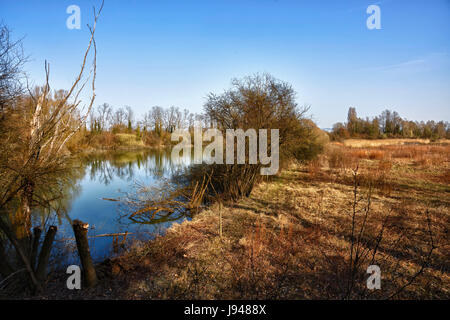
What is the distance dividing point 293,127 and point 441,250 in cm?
747

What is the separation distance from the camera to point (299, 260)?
4.89 meters

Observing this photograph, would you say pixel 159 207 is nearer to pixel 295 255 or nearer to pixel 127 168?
pixel 295 255

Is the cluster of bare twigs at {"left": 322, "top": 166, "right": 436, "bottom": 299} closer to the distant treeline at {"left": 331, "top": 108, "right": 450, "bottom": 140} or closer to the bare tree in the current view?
the bare tree

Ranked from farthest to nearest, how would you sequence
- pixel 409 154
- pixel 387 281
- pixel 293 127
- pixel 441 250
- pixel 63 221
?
pixel 409 154
pixel 293 127
pixel 63 221
pixel 441 250
pixel 387 281

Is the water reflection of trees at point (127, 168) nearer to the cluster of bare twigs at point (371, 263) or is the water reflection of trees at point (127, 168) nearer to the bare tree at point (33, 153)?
the bare tree at point (33, 153)

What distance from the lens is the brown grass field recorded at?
3879 millimetres

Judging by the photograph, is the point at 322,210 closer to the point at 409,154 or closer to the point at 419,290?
the point at 419,290

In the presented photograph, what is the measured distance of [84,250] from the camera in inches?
148

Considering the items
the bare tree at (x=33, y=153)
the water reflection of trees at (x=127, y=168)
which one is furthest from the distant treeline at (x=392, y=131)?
the bare tree at (x=33, y=153)

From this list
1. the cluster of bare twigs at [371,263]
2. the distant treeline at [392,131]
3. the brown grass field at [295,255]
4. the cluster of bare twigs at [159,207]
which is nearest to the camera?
the cluster of bare twigs at [371,263]

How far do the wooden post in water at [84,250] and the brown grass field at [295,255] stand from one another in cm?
22

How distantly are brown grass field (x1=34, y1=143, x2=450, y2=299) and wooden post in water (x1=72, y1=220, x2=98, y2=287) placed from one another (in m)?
0.22

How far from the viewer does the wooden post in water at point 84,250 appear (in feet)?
12.0
